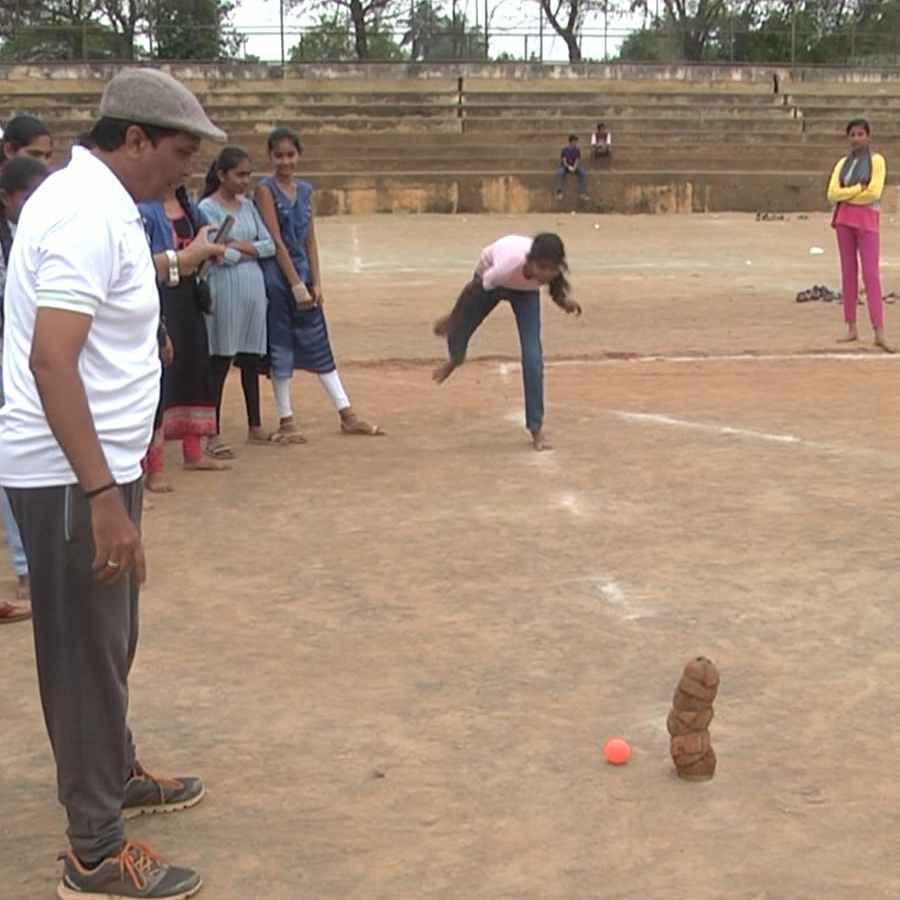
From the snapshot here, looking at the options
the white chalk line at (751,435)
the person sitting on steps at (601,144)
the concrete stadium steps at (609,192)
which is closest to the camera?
the white chalk line at (751,435)

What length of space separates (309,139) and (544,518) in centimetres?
2612

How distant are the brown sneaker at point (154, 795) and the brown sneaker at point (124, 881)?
0.35m

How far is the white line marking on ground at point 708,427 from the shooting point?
7586 millimetres

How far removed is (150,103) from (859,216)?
9279mm

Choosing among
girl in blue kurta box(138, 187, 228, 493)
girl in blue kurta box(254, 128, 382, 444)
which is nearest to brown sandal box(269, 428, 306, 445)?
girl in blue kurta box(254, 128, 382, 444)

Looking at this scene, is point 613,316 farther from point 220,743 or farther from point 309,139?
point 309,139

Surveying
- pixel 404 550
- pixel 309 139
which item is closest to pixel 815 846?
pixel 404 550

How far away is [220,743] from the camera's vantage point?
3.79 m

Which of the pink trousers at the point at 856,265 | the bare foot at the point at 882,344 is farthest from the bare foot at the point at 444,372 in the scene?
the pink trousers at the point at 856,265

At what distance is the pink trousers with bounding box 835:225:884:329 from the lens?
11.0 metres

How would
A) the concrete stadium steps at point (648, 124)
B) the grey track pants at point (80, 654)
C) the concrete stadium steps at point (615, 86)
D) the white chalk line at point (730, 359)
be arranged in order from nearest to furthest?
the grey track pants at point (80, 654) < the white chalk line at point (730, 359) < the concrete stadium steps at point (648, 124) < the concrete stadium steps at point (615, 86)

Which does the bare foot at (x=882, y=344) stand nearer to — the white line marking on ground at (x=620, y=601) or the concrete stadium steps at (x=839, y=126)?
the white line marking on ground at (x=620, y=601)

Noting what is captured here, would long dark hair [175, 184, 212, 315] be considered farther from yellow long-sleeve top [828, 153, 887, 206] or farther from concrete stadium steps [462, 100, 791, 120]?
concrete stadium steps [462, 100, 791, 120]

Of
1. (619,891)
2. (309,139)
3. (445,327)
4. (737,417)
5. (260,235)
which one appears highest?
(309,139)
